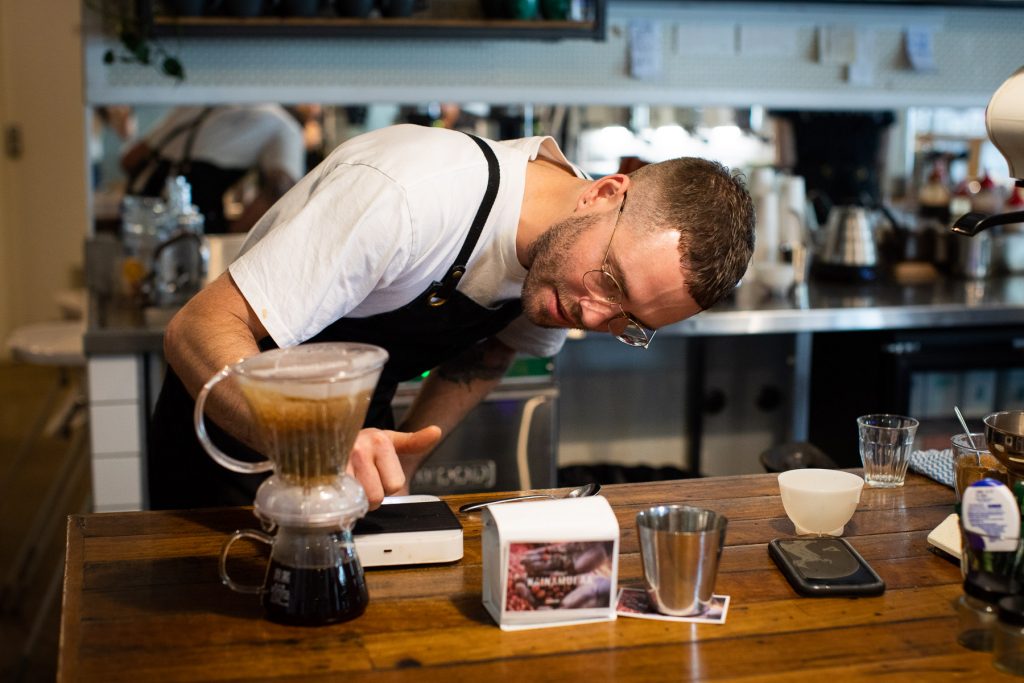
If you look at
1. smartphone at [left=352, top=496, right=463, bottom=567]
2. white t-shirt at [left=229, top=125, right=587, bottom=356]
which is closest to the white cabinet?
white t-shirt at [left=229, top=125, right=587, bottom=356]

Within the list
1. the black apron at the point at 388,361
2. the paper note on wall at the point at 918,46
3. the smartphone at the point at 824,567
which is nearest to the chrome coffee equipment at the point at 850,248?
the paper note on wall at the point at 918,46

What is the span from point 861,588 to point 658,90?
276 centimetres

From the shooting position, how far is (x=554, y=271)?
5.54 feet

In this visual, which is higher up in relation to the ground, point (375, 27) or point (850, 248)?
point (375, 27)

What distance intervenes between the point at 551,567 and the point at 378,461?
0.24 m

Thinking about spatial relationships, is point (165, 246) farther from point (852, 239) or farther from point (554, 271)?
point (852, 239)

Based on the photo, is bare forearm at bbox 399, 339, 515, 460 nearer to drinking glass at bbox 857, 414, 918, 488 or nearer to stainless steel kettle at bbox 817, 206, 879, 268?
drinking glass at bbox 857, 414, 918, 488

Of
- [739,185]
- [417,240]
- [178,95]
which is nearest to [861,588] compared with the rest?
[739,185]

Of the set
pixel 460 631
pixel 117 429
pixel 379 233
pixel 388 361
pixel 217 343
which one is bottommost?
pixel 117 429

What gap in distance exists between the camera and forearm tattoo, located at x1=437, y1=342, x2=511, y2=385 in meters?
2.17

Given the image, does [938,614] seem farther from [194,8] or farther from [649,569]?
[194,8]

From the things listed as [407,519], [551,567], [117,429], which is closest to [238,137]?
[117,429]

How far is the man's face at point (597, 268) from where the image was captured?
1.62 m

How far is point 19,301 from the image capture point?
273 inches
